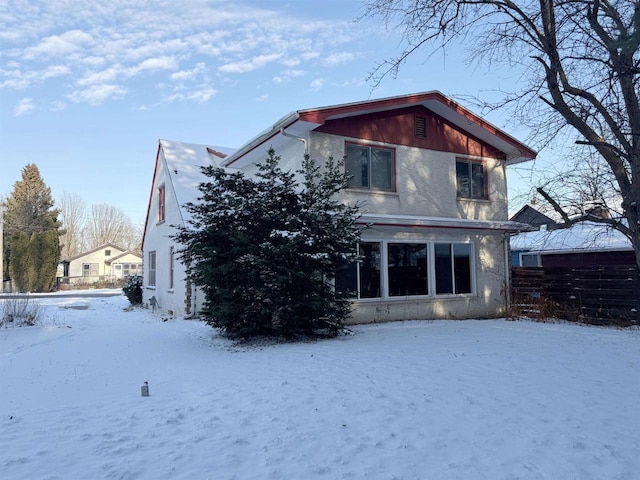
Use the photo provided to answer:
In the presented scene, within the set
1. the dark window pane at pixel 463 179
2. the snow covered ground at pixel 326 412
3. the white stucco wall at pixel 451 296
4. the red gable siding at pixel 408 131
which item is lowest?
the snow covered ground at pixel 326 412

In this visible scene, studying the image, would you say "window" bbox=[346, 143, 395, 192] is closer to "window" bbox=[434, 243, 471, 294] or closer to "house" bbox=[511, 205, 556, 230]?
"window" bbox=[434, 243, 471, 294]

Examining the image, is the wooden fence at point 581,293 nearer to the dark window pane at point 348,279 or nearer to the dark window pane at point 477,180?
the dark window pane at point 477,180

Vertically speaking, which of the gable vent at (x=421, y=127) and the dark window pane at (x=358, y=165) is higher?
the gable vent at (x=421, y=127)

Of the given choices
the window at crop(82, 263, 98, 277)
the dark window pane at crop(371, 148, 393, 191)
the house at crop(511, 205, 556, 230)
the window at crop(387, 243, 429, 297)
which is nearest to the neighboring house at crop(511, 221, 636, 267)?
the house at crop(511, 205, 556, 230)

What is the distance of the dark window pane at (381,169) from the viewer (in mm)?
12728

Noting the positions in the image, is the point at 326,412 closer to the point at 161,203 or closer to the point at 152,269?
the point at 161,203

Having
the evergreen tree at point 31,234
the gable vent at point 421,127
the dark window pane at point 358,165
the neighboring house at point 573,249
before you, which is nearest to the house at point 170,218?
the dark window pane at point 358,165

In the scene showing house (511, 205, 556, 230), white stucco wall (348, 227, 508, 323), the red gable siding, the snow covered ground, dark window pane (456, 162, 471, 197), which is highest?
the red gable siding

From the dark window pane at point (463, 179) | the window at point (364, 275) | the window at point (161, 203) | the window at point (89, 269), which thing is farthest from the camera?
the window at point (89, 269)

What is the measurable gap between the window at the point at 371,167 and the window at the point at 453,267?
2458mm

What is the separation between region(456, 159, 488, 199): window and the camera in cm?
1429

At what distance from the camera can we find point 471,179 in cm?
1448

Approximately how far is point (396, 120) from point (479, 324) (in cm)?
606

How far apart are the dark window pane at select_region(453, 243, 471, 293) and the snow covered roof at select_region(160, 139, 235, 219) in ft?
27.7
